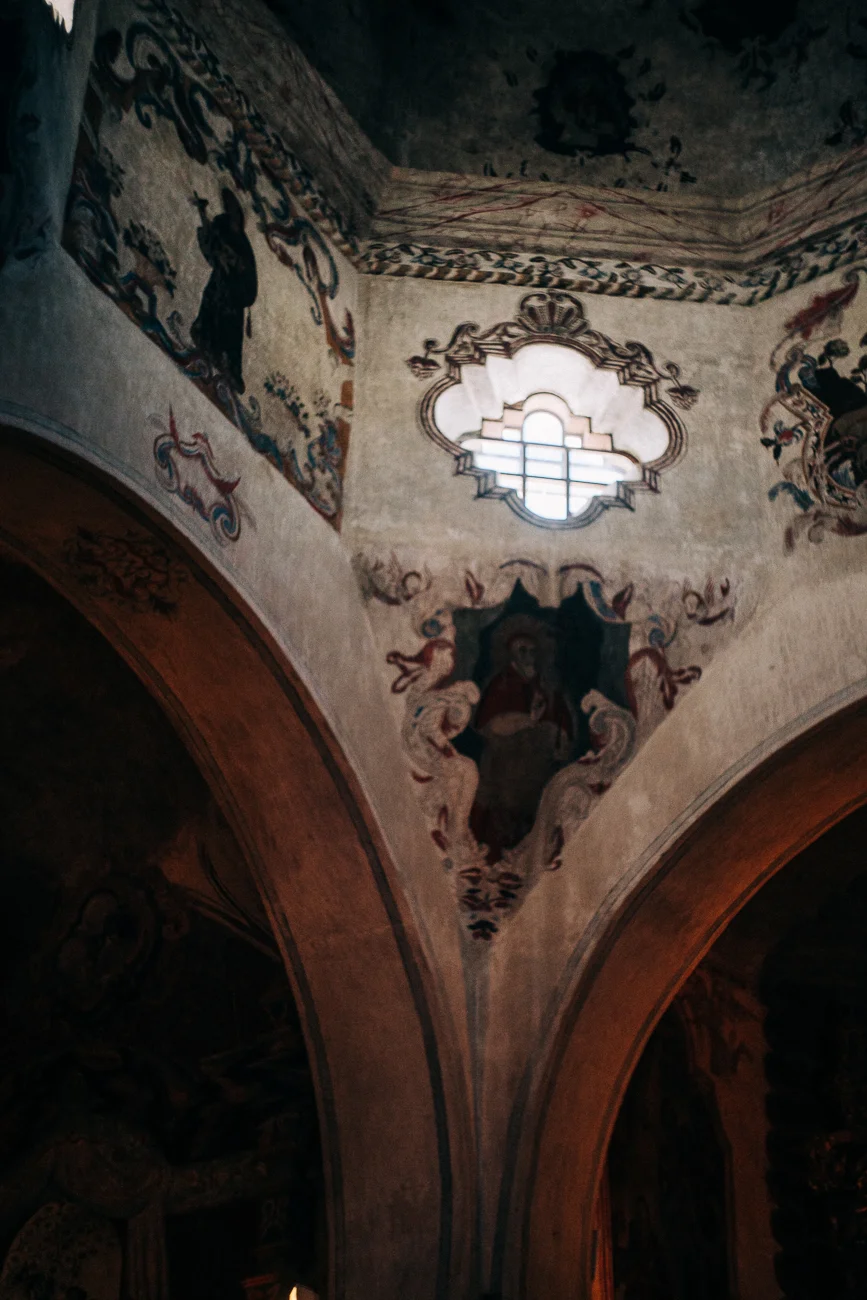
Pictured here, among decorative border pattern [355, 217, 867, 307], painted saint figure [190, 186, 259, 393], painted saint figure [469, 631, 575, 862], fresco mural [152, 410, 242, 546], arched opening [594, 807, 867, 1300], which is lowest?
arched opening [594, 807, 867, 1300]

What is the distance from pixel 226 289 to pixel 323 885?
307 cm

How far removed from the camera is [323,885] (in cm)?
778

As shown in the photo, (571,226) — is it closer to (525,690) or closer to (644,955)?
(525,690)

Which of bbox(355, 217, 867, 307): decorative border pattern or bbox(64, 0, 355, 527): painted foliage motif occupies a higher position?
bbox(355, 217, 867, 307): decorative border pattern

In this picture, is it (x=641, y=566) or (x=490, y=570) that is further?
(x=641, y=566)

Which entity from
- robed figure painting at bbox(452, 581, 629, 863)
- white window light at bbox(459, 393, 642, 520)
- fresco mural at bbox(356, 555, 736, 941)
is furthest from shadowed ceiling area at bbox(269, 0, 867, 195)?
robed figure painting at bbox(452, 581, 629, 863)

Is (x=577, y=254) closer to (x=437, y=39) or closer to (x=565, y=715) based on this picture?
(x=437, y=39)

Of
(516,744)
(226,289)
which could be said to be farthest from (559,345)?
(516,744)

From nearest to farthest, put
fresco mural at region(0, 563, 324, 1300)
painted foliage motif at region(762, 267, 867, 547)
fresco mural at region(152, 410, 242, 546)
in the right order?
fresco mural at region(152, 410, 242, 546) → painted foliage motif at region(762, 267, 867, 547) → fresco mural at region(0, 563, 324, 1300)

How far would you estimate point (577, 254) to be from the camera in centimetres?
927

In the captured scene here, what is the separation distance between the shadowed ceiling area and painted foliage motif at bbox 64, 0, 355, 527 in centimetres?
124

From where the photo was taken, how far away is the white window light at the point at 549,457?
8.76 m

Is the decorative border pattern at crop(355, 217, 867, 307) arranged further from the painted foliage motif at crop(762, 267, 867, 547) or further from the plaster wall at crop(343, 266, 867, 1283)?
the painted foliage motif at crop(762, 267, 867, 547)

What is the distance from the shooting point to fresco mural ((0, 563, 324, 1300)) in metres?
8.37
